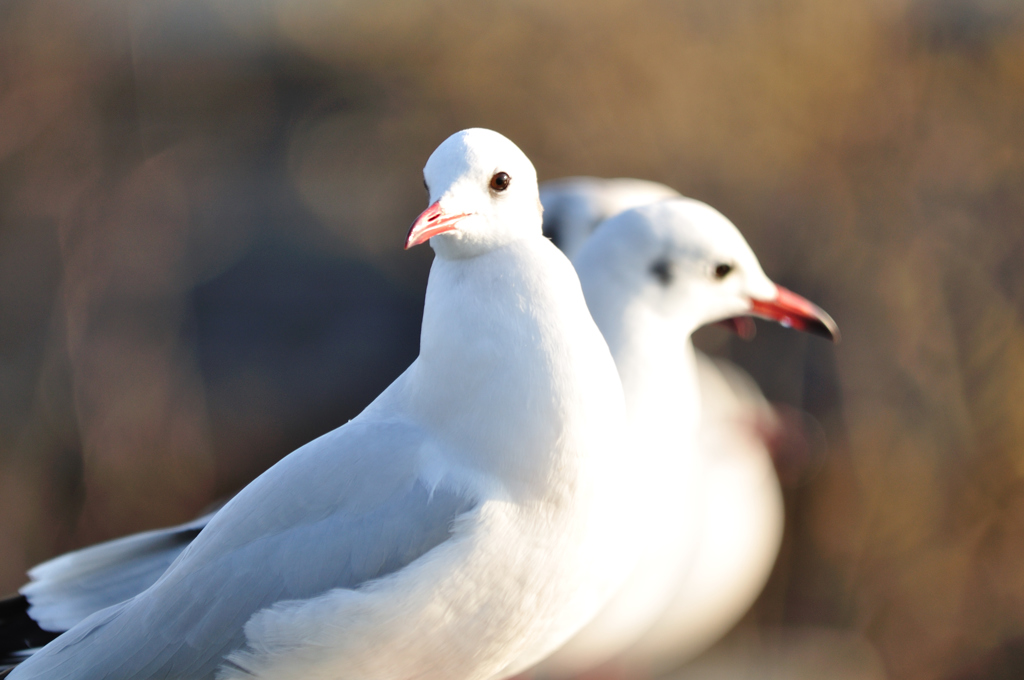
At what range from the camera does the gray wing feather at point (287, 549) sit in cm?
60

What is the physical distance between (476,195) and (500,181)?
0.02 m

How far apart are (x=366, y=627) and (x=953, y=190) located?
2006 millimetres

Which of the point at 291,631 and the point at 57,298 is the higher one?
the point at 57,298

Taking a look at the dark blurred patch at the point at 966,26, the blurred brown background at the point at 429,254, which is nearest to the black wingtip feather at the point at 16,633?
the blurred brown background at the point at 429,254

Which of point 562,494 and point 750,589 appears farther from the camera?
point 750,589

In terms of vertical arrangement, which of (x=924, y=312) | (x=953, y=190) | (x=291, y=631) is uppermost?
(x=953, y=190)

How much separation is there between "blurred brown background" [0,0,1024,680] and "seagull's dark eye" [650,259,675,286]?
3.77 ft

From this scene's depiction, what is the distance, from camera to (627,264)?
101cm

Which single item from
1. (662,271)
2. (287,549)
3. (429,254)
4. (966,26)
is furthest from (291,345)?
(966,26)

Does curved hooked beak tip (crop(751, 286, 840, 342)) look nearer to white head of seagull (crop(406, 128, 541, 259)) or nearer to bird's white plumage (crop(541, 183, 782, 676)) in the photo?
bird's white plumage (crop(541, 183, 782, 676))

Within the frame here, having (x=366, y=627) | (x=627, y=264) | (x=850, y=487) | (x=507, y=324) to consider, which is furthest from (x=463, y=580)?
(x=850, y=487)

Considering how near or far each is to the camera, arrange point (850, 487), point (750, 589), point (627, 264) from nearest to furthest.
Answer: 1. point (627, 264)
2. point (750, 589)
3. point (850, 487)

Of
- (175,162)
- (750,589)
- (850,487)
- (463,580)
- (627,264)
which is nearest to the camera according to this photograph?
(463,580)

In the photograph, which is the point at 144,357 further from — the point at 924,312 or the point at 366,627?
the point at 924,312
